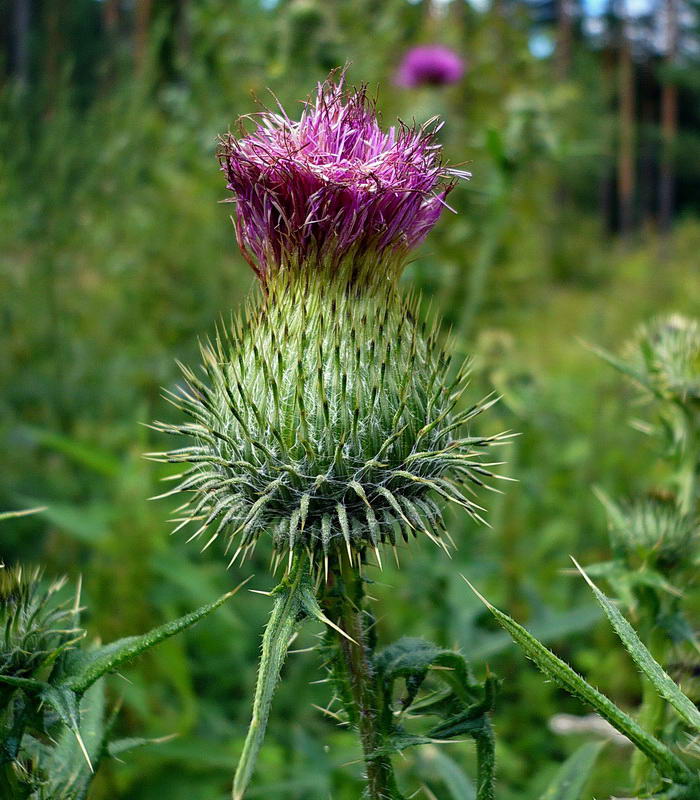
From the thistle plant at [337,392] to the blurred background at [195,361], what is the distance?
25cm

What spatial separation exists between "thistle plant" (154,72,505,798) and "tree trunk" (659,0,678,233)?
141 ft

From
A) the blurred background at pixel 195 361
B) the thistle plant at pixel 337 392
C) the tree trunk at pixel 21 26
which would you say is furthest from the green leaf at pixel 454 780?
the tree trunk at pixel 21 26

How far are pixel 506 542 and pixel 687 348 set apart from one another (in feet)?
9.15

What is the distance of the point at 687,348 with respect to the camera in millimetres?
2812

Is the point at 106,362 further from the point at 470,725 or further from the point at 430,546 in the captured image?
the point at 470,725

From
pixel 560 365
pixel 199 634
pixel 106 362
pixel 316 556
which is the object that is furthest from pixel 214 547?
pixel 560 365

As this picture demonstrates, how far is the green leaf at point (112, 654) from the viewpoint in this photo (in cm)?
144

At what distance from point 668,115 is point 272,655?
46.1 metres

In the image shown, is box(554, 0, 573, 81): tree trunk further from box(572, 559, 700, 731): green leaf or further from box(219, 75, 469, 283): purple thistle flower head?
box(572, 559, 700, 731): green leaf

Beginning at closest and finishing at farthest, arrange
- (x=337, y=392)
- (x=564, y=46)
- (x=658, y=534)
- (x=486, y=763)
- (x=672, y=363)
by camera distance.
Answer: (x=486, y=763) → (x=337, y=392) → (x=658, y=534) → (x=672, y=363) → (x=564, y=46)

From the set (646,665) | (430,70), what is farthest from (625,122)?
(646,665)

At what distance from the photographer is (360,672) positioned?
186 centimetres

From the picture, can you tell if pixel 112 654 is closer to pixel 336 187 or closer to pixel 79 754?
pixel 79 754

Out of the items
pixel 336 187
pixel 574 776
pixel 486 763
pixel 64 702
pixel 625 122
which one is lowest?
pixel 574 776
